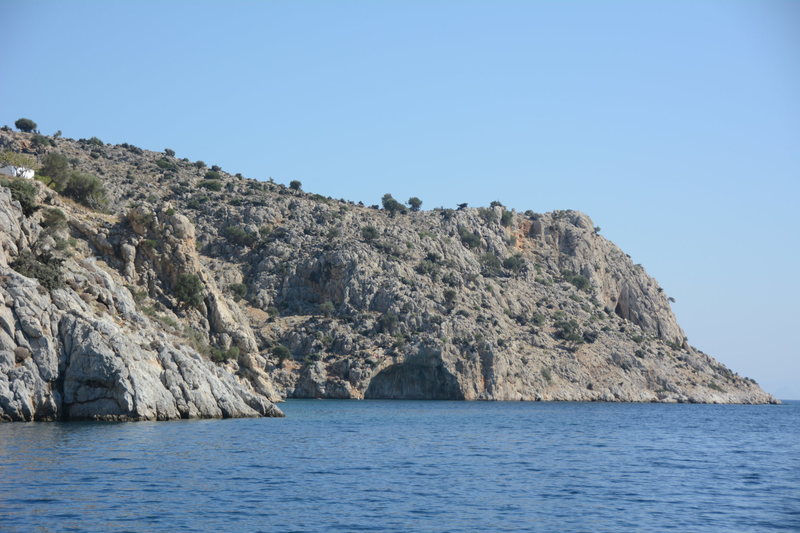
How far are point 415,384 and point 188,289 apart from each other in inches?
1727

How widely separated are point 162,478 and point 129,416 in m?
19.9

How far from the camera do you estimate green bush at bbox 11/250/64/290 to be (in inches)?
1970

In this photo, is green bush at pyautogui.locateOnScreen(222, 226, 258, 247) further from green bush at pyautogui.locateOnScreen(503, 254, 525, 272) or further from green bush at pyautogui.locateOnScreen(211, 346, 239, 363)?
green bush at pyautogui.locateOnScreen(503, 254, 525, 272)

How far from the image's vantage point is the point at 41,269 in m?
50.6

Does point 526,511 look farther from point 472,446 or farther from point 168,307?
point 168,307

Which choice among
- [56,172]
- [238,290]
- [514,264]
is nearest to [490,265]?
[514,264]

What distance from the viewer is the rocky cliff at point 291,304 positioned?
159 feet

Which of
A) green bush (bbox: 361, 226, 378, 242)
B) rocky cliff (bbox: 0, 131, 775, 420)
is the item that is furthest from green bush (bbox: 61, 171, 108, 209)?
green bush (bbox: 361, 226, 378, 242)

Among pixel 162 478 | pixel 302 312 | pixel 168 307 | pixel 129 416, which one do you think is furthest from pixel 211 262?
pixel 162 478

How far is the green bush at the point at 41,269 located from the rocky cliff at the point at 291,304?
0.13 meters

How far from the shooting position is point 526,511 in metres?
26.9

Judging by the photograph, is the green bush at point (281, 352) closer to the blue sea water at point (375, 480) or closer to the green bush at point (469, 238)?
the blue sea water at point (375, 480)

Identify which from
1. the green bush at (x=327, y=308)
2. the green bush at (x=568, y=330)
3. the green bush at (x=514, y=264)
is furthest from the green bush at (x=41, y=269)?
the green bush at (x=514, y=264)

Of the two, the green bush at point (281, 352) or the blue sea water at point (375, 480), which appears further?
the green bush at point (281, 352)
